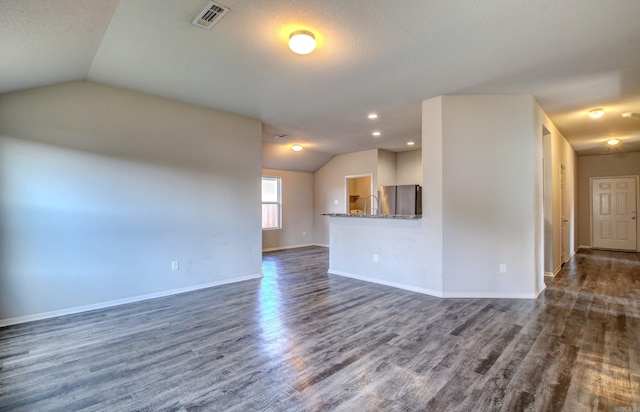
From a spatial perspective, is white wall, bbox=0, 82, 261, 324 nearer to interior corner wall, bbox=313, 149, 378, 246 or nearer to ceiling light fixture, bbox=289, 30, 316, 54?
ceiling light fixture, bbox=289, 30, 316, 54

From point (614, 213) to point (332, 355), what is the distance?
9426 millimetres

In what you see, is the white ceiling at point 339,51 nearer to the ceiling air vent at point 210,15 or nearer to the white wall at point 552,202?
the ceiling air vent at point 210,15

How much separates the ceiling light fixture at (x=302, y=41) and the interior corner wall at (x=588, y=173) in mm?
9266

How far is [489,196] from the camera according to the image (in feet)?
12.9

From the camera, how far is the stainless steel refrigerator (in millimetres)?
6254

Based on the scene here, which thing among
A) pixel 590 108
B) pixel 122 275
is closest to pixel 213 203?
pixel 122 275

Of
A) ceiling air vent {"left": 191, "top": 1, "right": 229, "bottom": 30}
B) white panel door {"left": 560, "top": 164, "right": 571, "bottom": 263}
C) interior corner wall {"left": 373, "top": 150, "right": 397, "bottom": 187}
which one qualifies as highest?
ceiling air vent {"left": 191, "top": 1, "right": 229, "bottom": 30}

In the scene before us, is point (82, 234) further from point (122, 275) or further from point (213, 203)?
point (213, 203)

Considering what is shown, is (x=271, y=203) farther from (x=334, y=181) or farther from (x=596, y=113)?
(x=596, y=113)

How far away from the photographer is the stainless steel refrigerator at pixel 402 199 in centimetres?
625

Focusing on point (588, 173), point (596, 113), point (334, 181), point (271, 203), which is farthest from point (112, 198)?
point (588, 173)

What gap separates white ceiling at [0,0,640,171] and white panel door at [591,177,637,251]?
4.86 metres

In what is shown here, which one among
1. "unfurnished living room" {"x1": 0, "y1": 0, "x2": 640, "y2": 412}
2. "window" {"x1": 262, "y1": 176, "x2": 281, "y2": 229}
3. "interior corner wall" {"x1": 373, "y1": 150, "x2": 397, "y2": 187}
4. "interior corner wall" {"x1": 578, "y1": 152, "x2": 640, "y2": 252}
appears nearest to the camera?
"unfurnished living room" {"x1": 0, "y1": 0, "x2": 640, "y2": 412}

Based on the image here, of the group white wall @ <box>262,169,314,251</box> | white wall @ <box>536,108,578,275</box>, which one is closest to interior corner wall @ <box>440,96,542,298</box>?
white wall @ <box>536,108,578,275</box>
